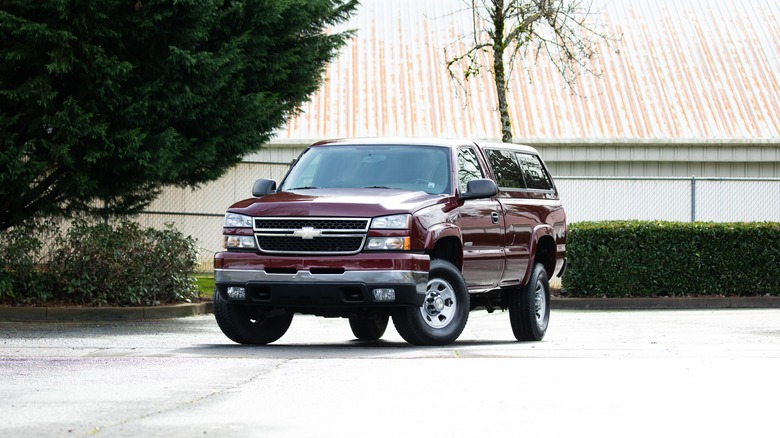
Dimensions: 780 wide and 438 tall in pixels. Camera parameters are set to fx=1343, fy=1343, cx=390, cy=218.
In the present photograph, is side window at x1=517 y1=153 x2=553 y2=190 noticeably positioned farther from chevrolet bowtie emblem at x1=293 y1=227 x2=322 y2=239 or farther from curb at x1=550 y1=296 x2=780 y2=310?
curb at x1=550 y1=296 x2=780 y2=310

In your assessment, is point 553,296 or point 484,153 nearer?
point 484,153

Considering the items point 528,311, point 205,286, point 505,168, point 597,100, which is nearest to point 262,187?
point 505,168

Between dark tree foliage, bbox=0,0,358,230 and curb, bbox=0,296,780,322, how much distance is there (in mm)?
1463

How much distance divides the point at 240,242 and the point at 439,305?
80.7 inches

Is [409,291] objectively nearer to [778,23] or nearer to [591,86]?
[591,86]

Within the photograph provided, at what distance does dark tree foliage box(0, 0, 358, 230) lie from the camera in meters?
16.3

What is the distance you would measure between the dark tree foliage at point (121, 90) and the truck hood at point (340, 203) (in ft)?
12.7

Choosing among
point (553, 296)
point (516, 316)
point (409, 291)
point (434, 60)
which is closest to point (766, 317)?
point (553, 296)

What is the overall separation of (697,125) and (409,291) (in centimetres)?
2100

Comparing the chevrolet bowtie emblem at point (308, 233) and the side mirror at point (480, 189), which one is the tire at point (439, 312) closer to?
the side mirror at point (480, 189)

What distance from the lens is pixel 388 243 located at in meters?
12.6

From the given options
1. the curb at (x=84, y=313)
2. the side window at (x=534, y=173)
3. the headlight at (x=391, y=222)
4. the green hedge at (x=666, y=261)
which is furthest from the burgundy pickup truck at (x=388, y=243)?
the green hedge at (x=666, y=261)

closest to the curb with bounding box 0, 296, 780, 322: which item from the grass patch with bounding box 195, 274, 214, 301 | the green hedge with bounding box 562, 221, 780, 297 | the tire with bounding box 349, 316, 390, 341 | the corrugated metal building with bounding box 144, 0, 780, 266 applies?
the green hedge with bounding box 562, 221, 780, 297

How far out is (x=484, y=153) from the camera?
14.7 meters
